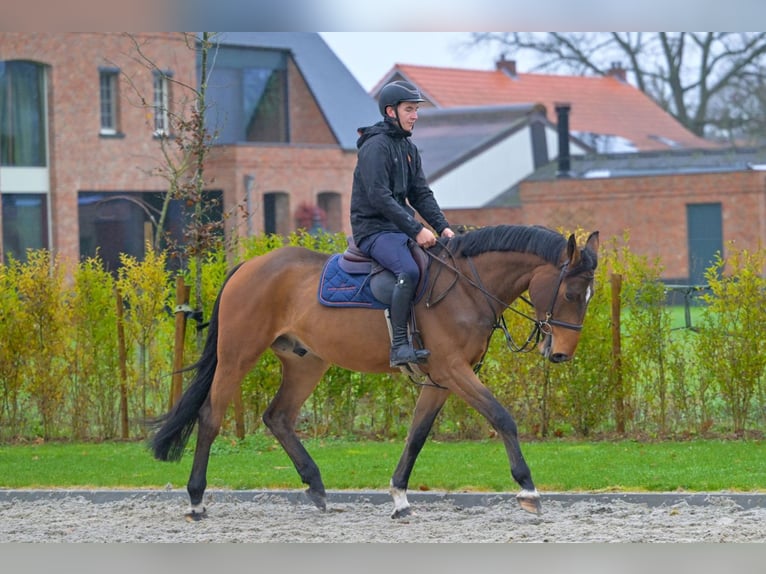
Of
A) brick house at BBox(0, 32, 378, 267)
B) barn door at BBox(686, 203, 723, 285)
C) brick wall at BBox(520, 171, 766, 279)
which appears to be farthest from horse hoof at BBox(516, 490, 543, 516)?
barn door at BBox(686, 203, 723, 285)

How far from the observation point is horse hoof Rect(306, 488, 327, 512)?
877 centimetres

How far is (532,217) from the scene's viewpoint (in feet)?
140

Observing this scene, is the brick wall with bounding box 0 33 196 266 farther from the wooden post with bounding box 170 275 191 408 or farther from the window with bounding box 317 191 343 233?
the wooden post with bounding box 170 275 191 408

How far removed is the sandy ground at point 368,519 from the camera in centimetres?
771

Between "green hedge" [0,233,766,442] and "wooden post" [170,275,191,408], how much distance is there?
448 mm

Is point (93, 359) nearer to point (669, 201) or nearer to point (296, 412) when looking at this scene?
point (296, 412)

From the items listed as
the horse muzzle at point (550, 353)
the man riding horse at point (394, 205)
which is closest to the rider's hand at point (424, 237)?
the man riding horse at point (394, 205)

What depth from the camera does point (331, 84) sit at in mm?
42438

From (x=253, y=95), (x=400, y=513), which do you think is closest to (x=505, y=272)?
(x=400, y=513)

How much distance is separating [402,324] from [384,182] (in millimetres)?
978

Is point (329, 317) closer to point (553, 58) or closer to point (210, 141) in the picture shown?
point (210, 141)

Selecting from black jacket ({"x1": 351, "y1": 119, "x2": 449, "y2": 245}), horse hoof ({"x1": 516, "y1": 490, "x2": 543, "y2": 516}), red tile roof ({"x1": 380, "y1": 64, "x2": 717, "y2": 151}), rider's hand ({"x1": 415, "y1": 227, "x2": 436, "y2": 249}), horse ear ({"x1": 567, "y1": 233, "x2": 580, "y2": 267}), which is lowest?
horse hoof ({"x1": 516, "y1": 490, "x2": 543, "y2": 516})

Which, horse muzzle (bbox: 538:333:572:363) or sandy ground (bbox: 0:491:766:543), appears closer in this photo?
sandy ground (bbox: 0:491:766:543)

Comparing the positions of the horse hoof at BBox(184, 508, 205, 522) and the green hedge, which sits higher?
the green hedge
